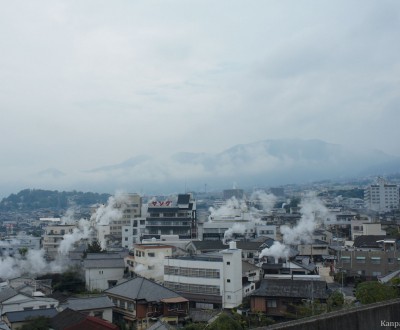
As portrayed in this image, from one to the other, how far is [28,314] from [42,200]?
97030 millimetres

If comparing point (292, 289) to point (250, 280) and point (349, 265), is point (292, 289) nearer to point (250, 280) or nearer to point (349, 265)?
point (250, 280)

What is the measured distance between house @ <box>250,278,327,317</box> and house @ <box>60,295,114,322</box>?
18.4ft

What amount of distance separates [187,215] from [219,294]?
18124 millimetres

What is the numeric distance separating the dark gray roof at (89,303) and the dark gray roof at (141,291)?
905 millimetres

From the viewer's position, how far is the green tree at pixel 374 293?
14.1m

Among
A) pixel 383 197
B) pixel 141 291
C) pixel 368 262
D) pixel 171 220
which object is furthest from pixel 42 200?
pixel 141 291

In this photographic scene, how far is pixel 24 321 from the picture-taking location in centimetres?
1641

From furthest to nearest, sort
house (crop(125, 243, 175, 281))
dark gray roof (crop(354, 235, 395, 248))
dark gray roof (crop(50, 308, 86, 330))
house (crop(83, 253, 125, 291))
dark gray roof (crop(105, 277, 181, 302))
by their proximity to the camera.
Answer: dark gray roof (crop(354, 235, 395, 248)), house (crop(125, 243, 175, 281)), house (crop(83, 253, 125, 291)), dark gray roof (crop(105, 277, 181, 302)), dark gray roof (crop(50, 308, 86, 330))

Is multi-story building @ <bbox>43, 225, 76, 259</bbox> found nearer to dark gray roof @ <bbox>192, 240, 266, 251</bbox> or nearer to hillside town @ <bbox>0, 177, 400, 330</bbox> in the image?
hillside town @ <bbox>0, 177, 400, 330</bbox>

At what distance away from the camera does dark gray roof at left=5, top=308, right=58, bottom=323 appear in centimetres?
Answer: 1650

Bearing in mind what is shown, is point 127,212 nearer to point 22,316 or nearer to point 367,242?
point 367,242

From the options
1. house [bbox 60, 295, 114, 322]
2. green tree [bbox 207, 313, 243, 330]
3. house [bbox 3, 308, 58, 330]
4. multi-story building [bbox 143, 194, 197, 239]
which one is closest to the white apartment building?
house [bbox 60, 295, 114, 322]

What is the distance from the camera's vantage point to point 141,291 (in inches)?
744

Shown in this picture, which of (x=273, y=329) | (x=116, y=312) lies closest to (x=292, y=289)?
(x=116, y=312)
